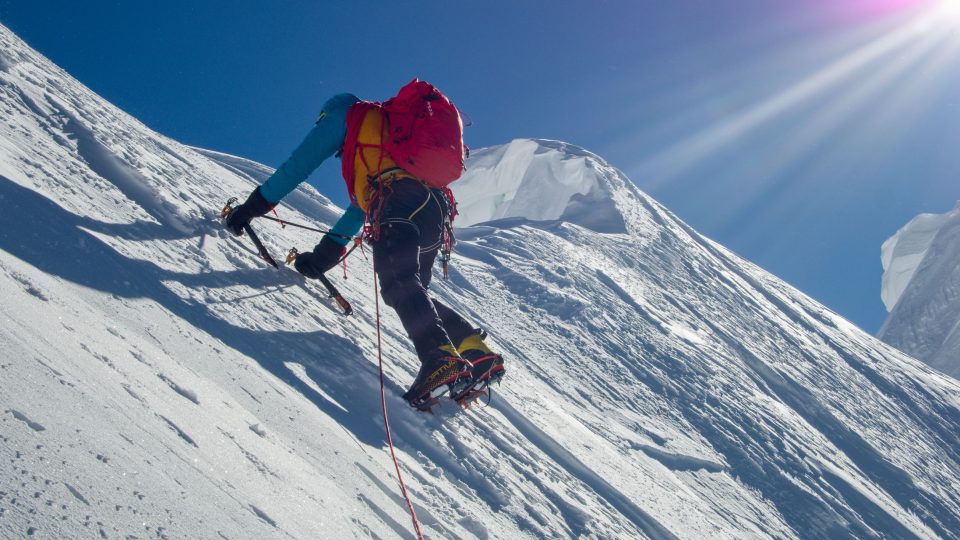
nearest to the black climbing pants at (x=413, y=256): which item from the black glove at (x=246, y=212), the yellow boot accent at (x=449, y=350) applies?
the yellow boot accent at (x=449, y=350)

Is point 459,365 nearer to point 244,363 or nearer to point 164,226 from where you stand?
point 244,363

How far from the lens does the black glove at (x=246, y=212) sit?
3.77m

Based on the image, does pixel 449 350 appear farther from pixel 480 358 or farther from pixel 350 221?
pixel 350 221

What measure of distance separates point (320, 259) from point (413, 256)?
933 mm

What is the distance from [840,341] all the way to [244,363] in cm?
1087

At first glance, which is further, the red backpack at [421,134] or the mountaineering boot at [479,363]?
the red backpack at [421,134]

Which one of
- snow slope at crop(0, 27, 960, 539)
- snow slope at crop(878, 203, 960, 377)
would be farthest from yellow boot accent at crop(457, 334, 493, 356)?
snow slope at crop(878, 203, 960, 377)

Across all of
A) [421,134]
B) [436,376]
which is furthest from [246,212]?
[436,376]

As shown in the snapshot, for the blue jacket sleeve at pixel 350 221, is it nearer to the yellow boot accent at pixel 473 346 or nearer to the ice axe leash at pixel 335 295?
the ice axe leash at pixel 335 295

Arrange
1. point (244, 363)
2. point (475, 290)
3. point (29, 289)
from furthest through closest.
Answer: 1. point (475, 290)
2. point (244, 363)
3. point (29, 289)

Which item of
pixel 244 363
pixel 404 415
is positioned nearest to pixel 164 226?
pixel 244 363

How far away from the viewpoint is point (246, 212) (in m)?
3.78

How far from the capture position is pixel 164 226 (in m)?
3.33

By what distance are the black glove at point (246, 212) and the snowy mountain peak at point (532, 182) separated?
11594 mm
